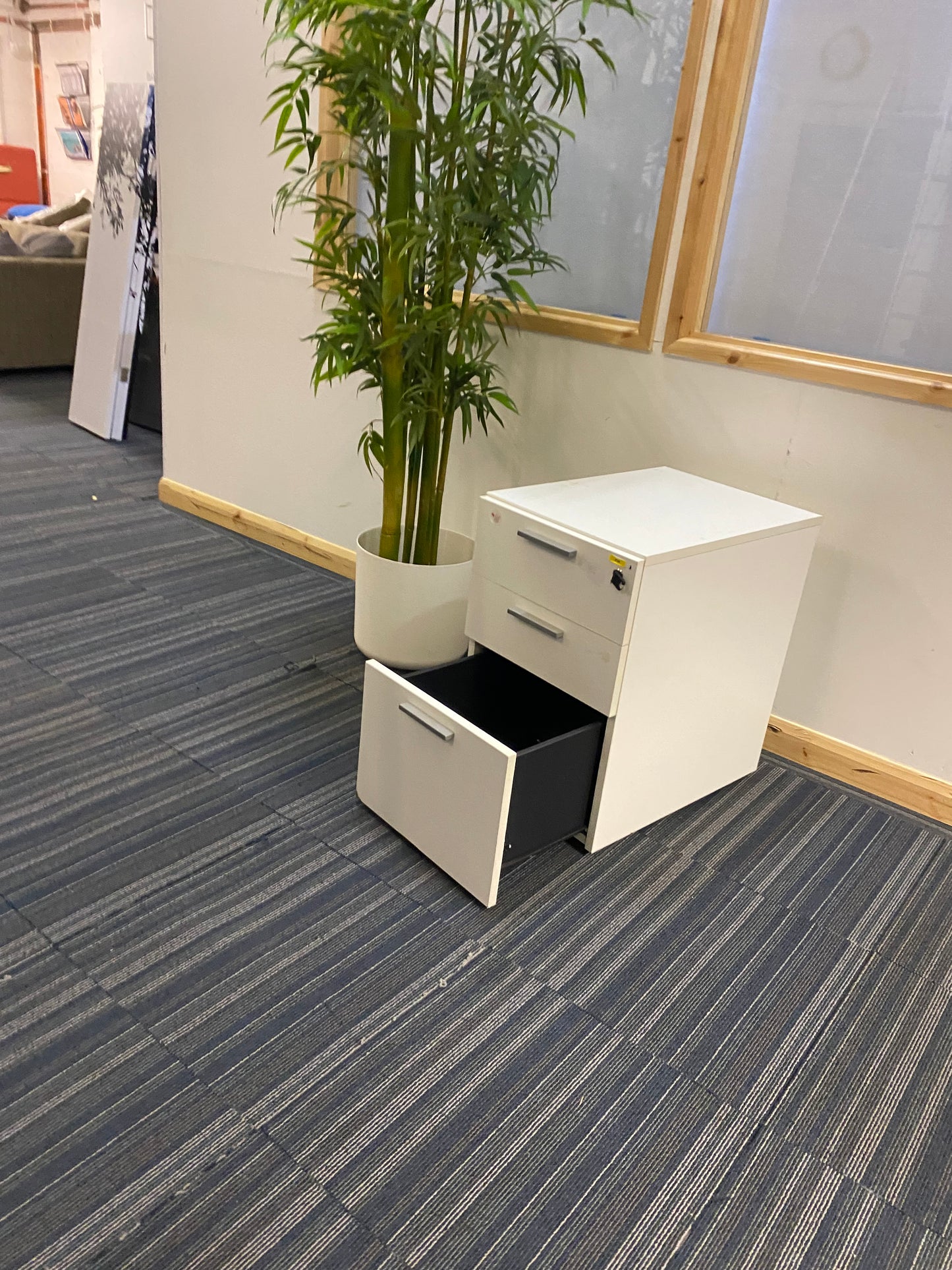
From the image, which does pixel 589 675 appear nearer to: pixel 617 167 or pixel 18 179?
pixel 617 167

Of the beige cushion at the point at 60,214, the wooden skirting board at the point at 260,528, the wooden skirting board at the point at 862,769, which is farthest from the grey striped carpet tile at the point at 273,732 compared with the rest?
the beige cushion at the point at 60,214

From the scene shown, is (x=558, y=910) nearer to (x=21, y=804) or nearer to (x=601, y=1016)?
(x=601, y=1016)

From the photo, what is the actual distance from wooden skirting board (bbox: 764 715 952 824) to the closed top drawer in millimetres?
832

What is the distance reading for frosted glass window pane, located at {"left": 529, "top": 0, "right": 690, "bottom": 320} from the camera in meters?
2.12

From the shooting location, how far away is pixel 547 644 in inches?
71.7

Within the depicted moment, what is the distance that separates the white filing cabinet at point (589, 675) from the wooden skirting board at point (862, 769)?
244 millimetres

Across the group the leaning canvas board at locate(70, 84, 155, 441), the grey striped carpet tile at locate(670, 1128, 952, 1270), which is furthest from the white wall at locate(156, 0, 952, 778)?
the grey striped carpet tile at locate(670, 1128, 952, 1270)

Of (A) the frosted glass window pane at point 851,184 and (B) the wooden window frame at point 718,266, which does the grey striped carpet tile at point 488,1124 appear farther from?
(A) the frosted glass window pane at point 851,184

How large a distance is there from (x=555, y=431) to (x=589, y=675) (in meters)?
0.97

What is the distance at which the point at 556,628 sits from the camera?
179 cm

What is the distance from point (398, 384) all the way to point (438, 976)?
4.50ft


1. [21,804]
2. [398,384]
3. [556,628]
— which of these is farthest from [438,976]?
[398,384]

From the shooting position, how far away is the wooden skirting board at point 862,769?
2.12 metres

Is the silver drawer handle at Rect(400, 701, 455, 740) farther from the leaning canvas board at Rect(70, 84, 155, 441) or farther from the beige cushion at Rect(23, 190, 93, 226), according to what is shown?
the beige cushion at Rect(23, 190, 93, 226)
